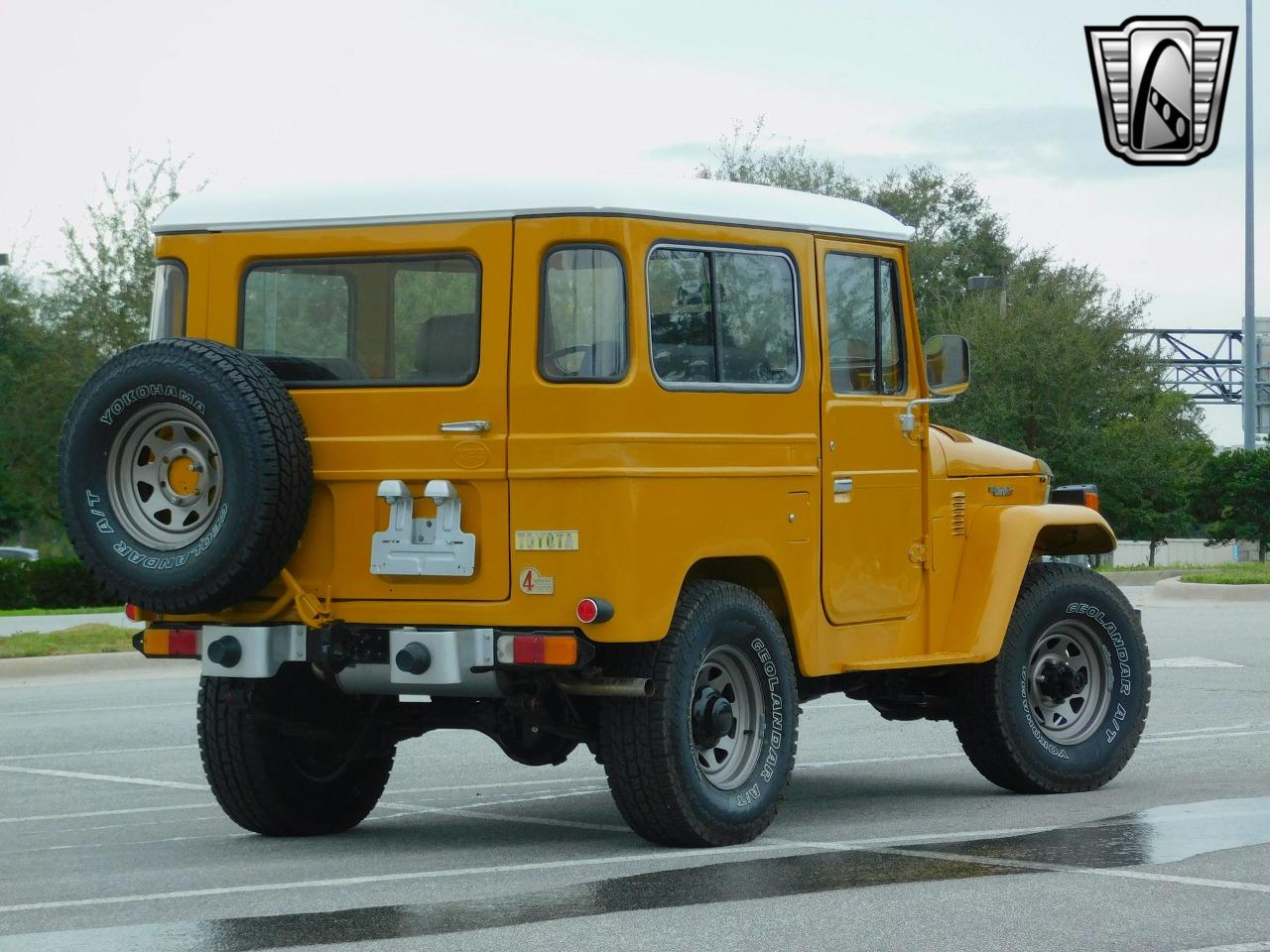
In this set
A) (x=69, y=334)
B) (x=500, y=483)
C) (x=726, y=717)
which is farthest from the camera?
(x=69, y=334)

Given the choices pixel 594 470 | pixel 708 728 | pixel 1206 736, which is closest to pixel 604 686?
pixel 708 728

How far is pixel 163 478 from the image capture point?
27.1ft

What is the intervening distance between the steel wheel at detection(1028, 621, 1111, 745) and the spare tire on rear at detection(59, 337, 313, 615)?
396 cm

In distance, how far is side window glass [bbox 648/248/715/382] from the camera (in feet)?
27.1

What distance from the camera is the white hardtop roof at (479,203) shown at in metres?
8.17

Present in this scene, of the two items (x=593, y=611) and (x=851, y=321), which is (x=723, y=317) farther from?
(x=593, y=611)

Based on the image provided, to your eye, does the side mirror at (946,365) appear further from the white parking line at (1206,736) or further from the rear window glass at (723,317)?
the white parking line at (1206,736)

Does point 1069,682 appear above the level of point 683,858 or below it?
above

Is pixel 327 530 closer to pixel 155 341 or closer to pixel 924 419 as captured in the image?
pixel 155 341


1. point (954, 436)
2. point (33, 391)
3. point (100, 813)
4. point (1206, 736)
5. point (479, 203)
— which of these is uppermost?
point (33, 391)

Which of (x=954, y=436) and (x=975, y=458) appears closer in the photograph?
(x=975, y=458)

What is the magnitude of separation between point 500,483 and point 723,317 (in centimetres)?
125

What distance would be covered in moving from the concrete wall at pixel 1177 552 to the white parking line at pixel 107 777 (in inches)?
1568

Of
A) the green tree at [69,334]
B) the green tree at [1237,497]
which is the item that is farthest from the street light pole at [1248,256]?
the green tree at [69,334]
